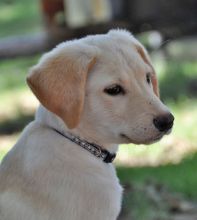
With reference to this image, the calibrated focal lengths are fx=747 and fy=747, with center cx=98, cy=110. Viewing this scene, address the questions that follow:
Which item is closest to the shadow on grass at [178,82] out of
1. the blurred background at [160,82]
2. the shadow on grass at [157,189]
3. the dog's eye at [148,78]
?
the blurred background at [160,82]

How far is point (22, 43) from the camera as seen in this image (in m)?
8.78

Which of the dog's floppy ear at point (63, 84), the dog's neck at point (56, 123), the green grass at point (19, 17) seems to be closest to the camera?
the dog's floppy ear at point (63, 84)

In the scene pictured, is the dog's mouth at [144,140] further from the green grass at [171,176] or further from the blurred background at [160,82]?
the green grass at [171,176]

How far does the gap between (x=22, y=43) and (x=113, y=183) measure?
18.2 ft

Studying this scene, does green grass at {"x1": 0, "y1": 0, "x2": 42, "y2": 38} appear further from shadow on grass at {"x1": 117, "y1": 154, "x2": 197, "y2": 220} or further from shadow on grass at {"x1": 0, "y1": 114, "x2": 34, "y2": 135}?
shadow on grass at {"x1": 117, "y1": 154, "x2": 197, "y2": 220}

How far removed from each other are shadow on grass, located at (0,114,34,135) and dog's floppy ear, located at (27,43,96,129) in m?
4.87

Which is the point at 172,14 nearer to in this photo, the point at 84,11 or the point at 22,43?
the point at 84,11

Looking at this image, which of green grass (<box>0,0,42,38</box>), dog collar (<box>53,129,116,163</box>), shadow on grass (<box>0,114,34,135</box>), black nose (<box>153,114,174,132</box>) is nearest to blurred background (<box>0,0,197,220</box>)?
shadow on grass (<box>0,114,34,135</box>)

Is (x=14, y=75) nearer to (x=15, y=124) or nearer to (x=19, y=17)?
(x=15, y=124)

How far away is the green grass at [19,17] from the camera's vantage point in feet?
45.6

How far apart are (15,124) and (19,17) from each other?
7735 millimetres

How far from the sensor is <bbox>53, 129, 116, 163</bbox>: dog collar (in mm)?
3357

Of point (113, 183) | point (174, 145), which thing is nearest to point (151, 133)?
point (113, 183)

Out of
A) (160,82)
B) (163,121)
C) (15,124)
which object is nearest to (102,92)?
(163,121)
